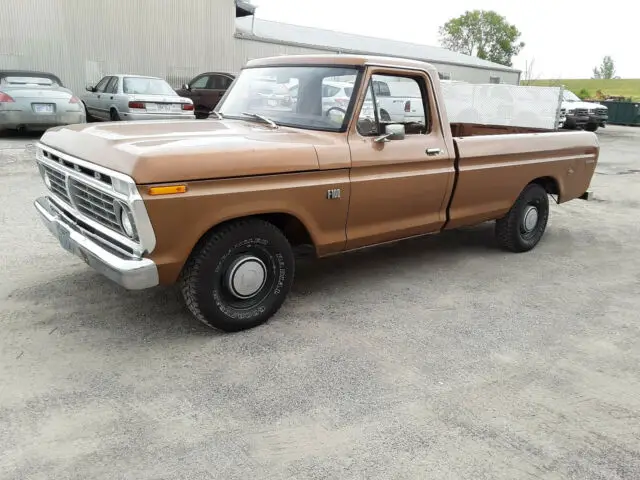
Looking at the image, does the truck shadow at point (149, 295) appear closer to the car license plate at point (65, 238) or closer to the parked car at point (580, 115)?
the car license plate at point (65, 238)

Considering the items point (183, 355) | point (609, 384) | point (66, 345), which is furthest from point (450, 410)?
point (66, 345)

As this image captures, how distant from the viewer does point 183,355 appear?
355 centimetres

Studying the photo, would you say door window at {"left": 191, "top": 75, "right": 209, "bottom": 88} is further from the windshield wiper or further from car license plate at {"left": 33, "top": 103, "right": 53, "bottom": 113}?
the windshield wiper

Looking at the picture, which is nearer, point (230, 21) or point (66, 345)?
point (66, 345)

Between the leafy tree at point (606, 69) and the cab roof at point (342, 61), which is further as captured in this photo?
the leafy tree at point (606, 69)

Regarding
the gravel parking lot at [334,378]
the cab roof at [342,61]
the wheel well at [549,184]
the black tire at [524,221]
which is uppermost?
the cab roof at [342,61]

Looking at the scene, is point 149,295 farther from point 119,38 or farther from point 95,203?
point 119,38

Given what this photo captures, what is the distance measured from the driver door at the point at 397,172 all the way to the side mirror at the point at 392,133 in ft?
0.15

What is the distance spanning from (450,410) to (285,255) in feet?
5.09

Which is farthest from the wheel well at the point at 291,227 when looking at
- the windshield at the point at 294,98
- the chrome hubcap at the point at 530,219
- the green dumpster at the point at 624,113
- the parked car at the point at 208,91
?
the green dumpster at the point at 624,113

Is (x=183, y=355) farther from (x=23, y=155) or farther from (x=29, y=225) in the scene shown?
(x=23, y=155)

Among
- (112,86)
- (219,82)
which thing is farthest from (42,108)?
(219,82)

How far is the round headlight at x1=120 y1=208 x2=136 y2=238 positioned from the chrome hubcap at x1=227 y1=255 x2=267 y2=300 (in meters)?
0.70

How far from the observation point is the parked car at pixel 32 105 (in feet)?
37.5
